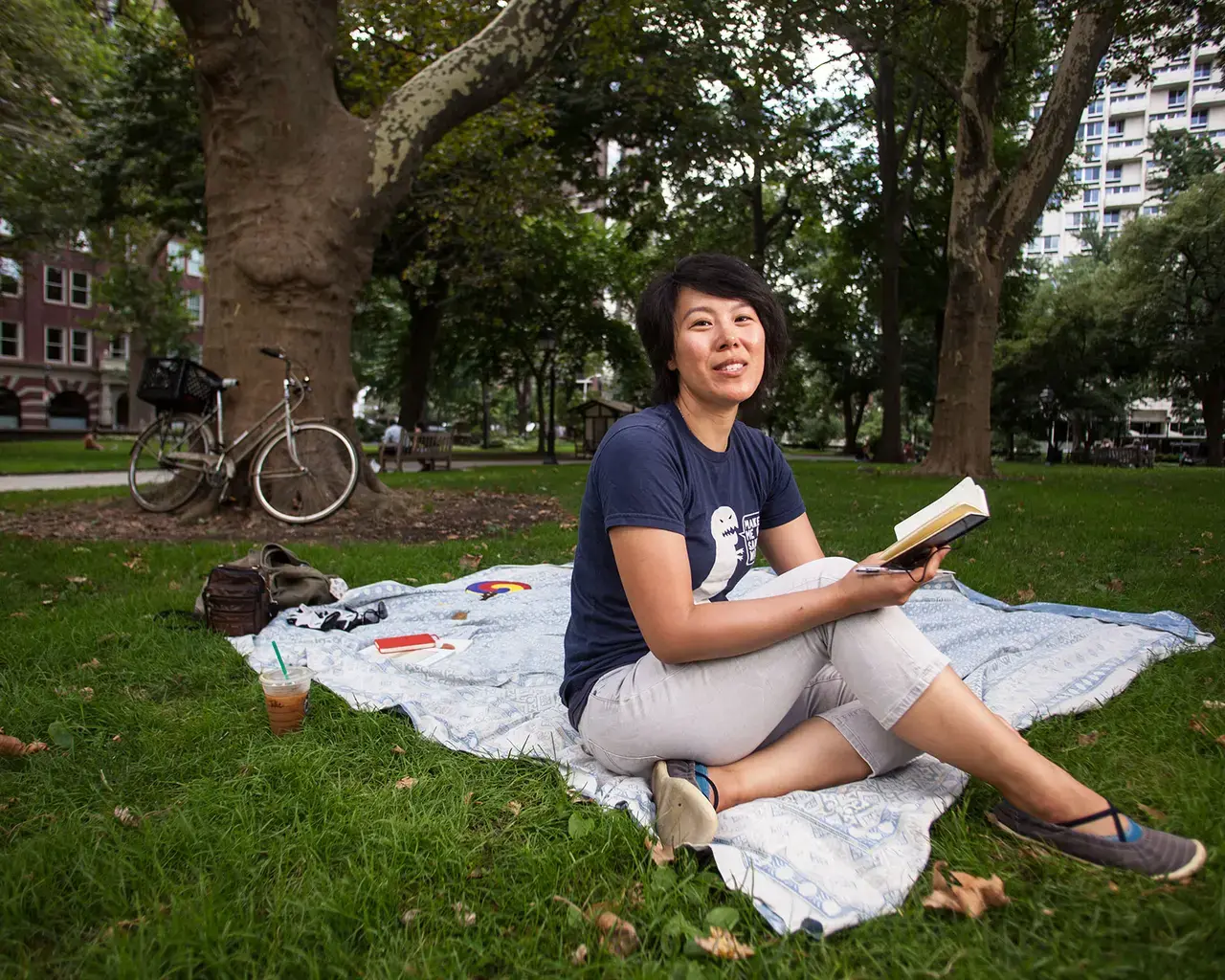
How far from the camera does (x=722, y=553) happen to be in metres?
2.37

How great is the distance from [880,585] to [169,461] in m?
7.33

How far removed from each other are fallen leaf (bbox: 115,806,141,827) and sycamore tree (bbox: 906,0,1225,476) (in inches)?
496

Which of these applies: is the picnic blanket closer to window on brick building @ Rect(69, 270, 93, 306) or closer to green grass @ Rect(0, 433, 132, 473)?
green grass @ Rect(0, 433, 132, 473)

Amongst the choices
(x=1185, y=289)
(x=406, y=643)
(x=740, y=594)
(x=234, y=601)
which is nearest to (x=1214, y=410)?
(x=1185, y=289)

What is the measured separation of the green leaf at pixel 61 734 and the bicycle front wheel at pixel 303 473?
179 inches

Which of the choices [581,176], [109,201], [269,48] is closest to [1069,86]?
[581,176]

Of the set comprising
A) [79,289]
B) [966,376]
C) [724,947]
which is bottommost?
[724,947]

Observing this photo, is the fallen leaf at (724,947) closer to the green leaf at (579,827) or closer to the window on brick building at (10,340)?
the green leaf at (579,827)

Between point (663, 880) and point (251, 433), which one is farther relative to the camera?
point (251, 433)

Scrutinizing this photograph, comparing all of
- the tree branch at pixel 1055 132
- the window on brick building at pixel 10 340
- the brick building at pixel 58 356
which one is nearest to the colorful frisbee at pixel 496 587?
the tree branch at pixel 1055 132

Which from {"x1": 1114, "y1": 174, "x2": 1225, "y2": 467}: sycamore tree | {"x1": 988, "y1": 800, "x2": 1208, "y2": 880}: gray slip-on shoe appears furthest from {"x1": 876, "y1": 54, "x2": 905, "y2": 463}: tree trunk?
{"x1": 988, "y1": 800, "x2": 1208, "y2": 880}: gray slip-on shoe

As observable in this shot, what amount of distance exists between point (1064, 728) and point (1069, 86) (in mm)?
12947

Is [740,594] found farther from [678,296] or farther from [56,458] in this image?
[56,458]

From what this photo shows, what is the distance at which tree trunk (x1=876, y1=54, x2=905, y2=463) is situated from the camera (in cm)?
1828
